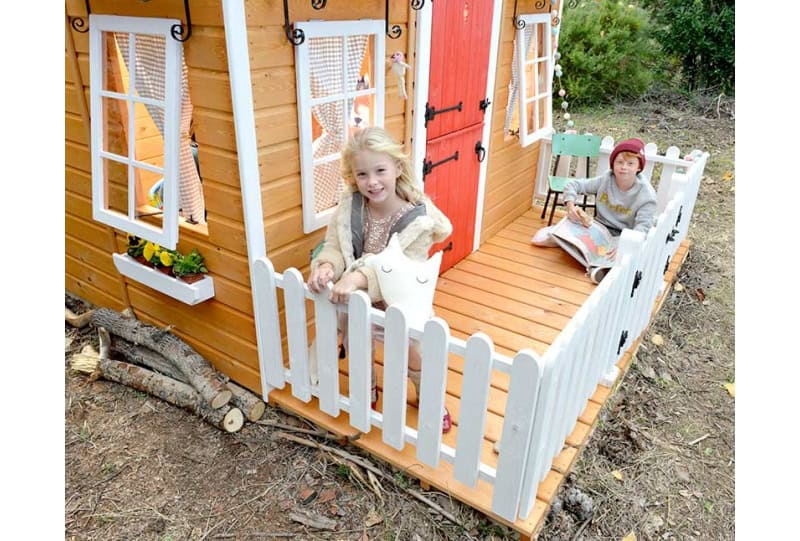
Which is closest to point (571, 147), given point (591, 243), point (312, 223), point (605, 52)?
point (591, 243)

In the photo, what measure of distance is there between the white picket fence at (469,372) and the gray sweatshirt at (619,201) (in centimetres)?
96

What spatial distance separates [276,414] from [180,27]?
210 cm

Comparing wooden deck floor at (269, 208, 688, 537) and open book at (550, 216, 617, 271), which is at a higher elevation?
open book at (550, 216, 617, 271)

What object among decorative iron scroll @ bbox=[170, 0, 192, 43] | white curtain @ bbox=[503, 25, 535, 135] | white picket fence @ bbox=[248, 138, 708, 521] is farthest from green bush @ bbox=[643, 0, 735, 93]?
decorative iron scroll @ bbox=[170, 0, 192, 43]

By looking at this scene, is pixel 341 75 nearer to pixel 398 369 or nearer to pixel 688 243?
pixel 398 369

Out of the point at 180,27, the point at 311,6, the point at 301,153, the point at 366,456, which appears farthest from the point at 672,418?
the point at 180,27

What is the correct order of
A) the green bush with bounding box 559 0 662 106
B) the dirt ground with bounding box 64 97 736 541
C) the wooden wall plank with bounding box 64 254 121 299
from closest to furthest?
the dirt ground with bounding box 64 97 736 541, the wooden wall plank with bounding box 64 254 121 299, the green bush with bounding box 559 0 662 106

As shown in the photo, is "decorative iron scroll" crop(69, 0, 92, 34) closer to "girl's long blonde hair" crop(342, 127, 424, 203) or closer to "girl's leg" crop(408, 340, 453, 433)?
"girl's long blonde hair" crop(342, 127, 424, 203)

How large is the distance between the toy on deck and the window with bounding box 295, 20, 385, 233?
13cm

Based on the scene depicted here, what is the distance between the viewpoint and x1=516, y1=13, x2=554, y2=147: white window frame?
15.3 ft

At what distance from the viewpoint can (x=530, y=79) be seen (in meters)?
5.27

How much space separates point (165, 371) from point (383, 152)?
202 cm

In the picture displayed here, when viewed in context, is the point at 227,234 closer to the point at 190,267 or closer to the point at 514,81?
the point at 190,267

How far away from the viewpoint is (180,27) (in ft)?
8.05
